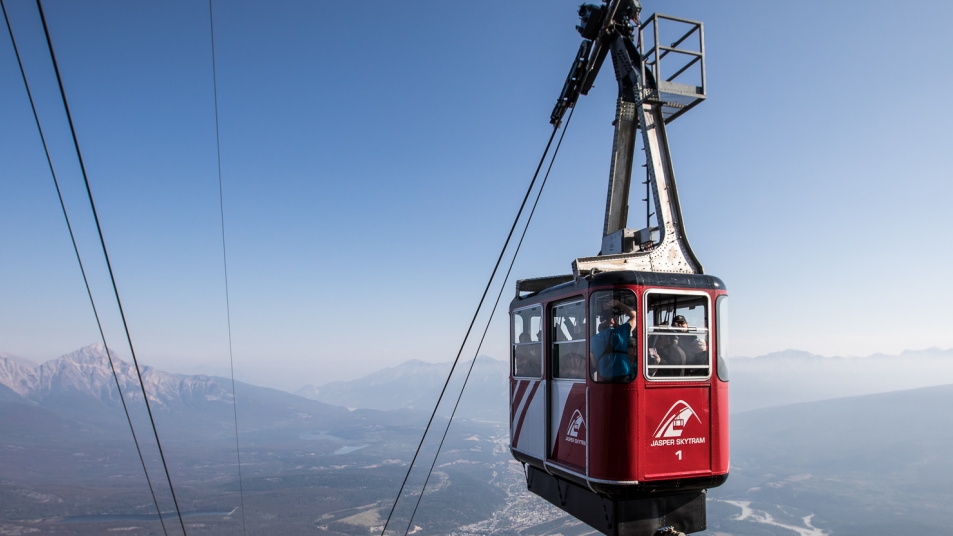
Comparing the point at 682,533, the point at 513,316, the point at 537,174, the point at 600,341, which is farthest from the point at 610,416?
the point at 537,174

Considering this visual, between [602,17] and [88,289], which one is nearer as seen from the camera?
[88,289]

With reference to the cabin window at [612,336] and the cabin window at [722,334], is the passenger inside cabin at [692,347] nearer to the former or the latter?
the cabin window at [722,334]

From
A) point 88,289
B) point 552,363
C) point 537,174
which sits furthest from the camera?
point 537,174

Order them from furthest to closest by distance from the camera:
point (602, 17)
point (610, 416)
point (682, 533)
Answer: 1. point (602, 17)
2. point (682, 533)
3. point (610, 416)

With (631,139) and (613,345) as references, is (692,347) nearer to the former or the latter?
(613,345)

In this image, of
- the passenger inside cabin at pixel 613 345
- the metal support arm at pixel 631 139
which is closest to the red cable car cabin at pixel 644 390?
the passenger inside cabin at pixel 613 345

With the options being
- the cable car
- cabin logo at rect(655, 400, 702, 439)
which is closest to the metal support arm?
the cable car

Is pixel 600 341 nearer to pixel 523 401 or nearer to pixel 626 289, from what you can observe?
pixel 626 289

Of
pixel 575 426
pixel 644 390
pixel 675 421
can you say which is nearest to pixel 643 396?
pixel 644 390

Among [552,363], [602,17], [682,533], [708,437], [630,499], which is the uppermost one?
[602,17]
